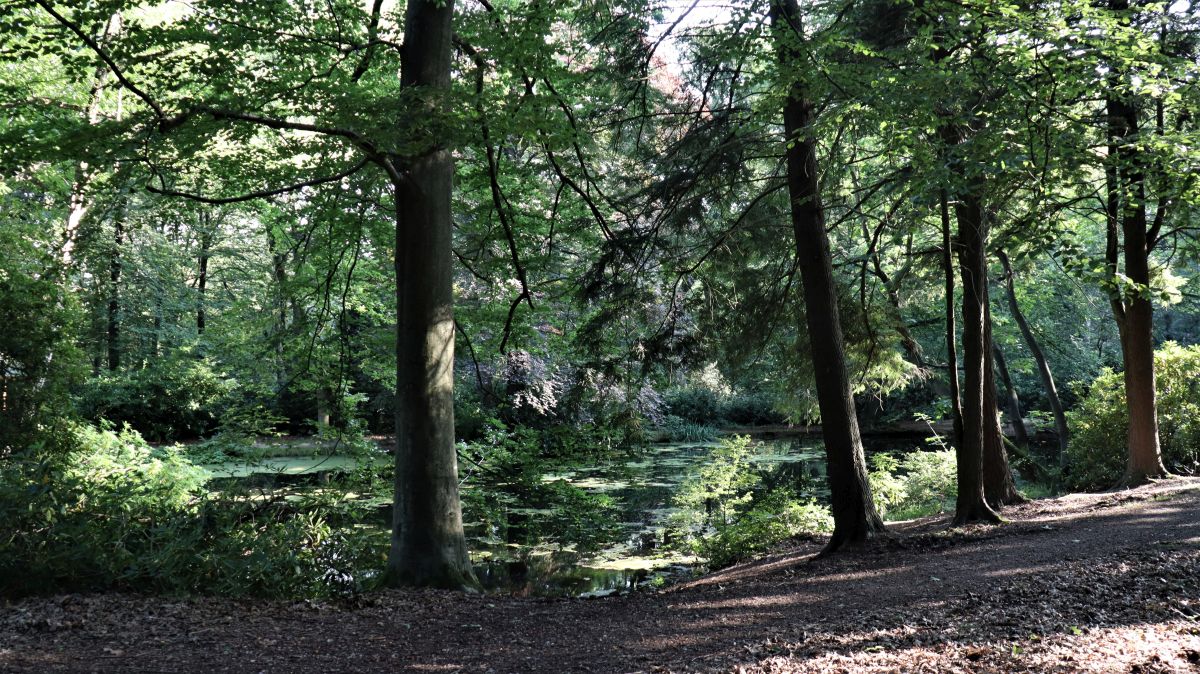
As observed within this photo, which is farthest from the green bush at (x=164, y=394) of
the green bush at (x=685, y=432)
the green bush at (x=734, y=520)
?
the green bush at (x=734, y=520)

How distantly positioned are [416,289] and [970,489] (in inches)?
246

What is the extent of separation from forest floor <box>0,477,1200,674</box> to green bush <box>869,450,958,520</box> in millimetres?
5575

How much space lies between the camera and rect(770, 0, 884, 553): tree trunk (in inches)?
311

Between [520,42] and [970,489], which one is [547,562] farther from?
[520,42]

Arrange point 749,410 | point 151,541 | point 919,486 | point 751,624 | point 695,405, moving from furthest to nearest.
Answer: point 749,410 < point 695,405 < point 919,486 < point 151,541 < point 751,624

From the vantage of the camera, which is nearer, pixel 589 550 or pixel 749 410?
pixel 589 550

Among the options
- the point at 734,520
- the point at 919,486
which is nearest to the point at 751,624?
the point at 734,520

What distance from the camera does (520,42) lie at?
6.32 m

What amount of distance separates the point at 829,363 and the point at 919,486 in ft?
23.2

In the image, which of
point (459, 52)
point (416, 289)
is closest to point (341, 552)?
point (416, 289)

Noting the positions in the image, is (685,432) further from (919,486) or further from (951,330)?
(951,330)

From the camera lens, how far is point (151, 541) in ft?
19.4

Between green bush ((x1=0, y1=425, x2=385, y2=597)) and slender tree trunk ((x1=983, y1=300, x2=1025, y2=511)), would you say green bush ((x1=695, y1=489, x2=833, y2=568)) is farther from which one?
green bush ((x1=0, y1=425, x2=385, y2=597))

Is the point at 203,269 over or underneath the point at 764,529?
over
